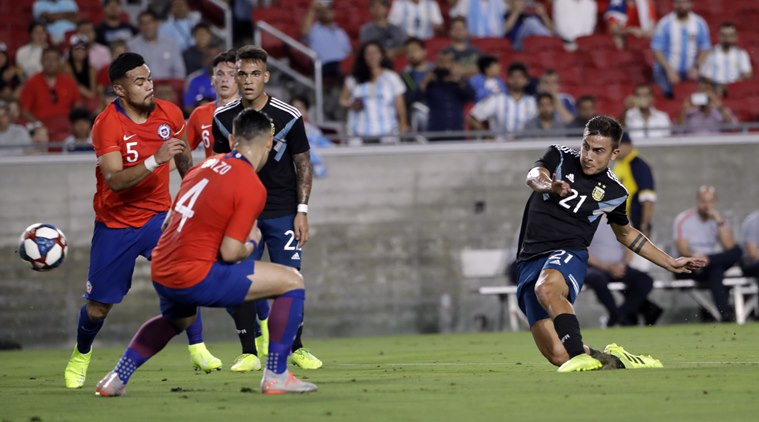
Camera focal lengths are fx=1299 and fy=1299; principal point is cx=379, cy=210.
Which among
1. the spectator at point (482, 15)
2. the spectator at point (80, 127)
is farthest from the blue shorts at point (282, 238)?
the spectator at point (482, 15)

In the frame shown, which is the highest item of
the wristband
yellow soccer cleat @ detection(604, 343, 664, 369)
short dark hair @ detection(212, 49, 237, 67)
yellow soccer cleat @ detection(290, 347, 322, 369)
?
short dark hair @ detection(212, 49, 237, 67)

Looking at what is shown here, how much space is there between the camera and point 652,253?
9.62 meters

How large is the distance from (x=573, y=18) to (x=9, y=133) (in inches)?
340

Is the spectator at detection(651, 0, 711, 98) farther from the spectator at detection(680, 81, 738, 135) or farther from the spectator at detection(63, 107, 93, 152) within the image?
the spectator at detection(63, 107, 93, 152)

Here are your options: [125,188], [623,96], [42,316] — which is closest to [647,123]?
[623,96]

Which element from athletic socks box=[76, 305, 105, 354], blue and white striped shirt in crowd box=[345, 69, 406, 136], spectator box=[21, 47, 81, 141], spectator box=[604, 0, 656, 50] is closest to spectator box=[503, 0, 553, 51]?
spectator box=[604, 0, 656, 50]

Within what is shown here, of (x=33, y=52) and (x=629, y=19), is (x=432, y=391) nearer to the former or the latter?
(x=33, y=52)

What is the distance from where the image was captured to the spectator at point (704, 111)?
692 inches

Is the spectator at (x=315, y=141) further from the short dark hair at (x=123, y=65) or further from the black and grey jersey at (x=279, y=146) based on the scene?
the short dark hair at (x=123, y=65)

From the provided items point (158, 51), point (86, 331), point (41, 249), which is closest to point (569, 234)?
point (86, 331)

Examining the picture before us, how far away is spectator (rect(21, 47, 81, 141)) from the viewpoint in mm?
17172

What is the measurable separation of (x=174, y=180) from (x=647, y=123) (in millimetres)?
6435

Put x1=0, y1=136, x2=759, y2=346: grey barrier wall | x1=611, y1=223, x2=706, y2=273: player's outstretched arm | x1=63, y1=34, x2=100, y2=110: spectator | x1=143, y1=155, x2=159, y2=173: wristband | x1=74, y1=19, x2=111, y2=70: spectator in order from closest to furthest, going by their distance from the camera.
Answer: x1=143, y1=155, x2=159, y2=173: wristband < x1=611, y1=223, x2=706, y2=273: player's outstretched arm < x1=0, y1=136, x2=759, y2=346: grey barrier wall < x1=63, y1=34, x2=100, y2=110: spectator < x1=74, y1=19, x2=111, y2=70: spectator

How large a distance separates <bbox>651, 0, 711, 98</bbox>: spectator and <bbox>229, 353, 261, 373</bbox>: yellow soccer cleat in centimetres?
1077
